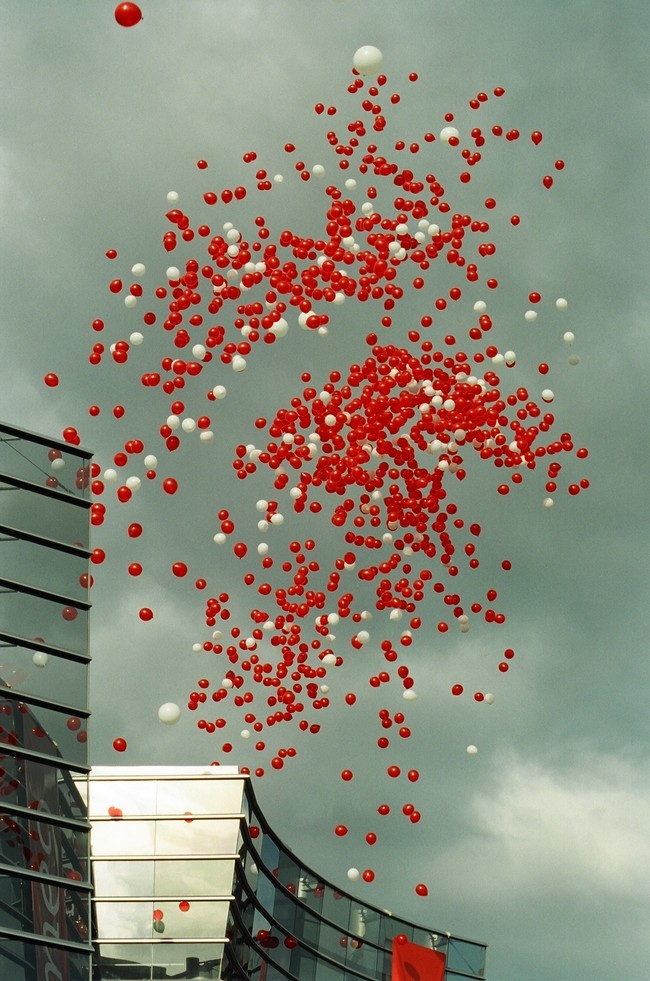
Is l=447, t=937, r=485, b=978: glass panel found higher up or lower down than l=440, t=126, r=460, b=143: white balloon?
lower down

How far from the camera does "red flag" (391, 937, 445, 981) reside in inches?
940

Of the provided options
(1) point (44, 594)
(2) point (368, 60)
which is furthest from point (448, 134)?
(1) point (44, 594)

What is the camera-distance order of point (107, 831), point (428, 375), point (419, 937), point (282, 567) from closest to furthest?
1. point (428, 375)
2. point (282, 567)
3. point (107, 831)
4. point (419, 937)

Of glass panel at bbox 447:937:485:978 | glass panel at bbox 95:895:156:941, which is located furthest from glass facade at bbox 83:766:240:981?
glass panel at bbox 447:937:485:978

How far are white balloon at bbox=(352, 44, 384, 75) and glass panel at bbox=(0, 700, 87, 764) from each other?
24.3ft

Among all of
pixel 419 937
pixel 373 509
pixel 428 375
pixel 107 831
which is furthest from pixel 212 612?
pixel 419 937

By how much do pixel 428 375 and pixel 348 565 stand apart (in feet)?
8.38

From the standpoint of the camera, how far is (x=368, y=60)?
14.7 m

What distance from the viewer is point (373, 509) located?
16.6m

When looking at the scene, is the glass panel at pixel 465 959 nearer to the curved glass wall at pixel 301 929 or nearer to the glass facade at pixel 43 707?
the curved glass wall at pixel 301 929

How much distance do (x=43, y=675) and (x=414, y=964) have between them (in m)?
12.3

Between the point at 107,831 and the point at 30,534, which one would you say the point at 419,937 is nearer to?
the point at 107,831

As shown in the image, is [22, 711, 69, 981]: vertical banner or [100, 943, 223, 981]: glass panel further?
[100, 943, 223, 981]: glass panel

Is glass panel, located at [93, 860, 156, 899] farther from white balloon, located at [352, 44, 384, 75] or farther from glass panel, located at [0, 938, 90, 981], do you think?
white balloon, located at [352, 44, 384, 75]
